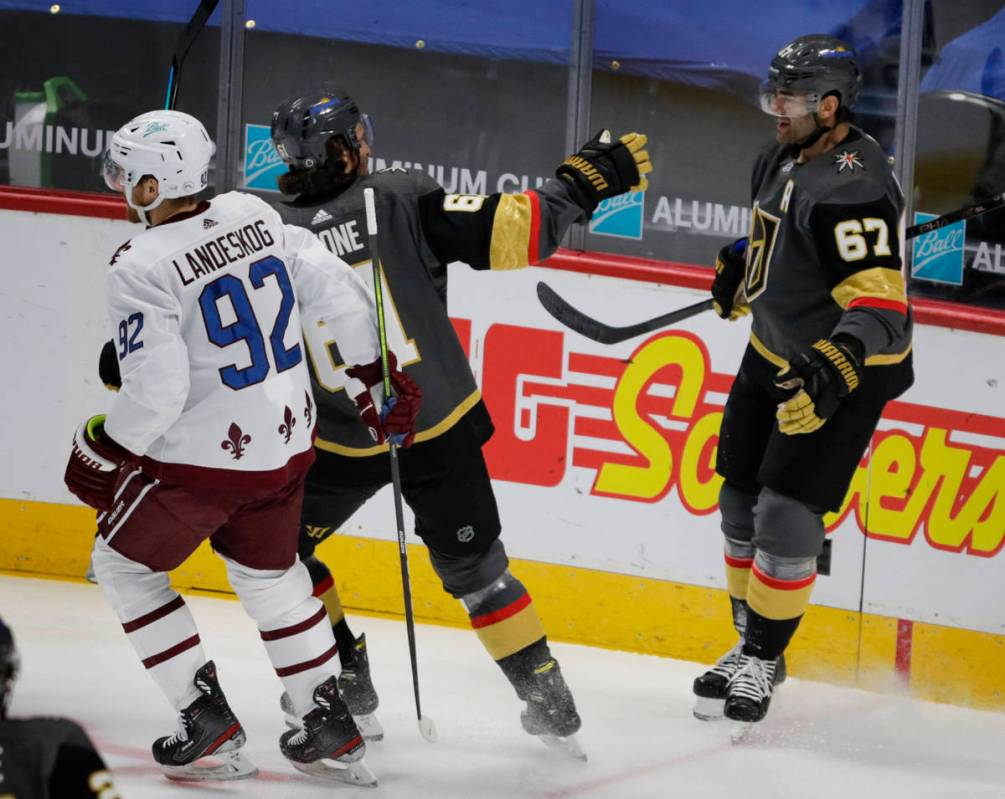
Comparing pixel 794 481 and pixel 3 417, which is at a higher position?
pixel 794 481

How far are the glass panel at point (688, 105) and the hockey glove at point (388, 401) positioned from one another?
1.48 metres

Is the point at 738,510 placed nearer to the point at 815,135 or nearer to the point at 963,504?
the point at 963,504

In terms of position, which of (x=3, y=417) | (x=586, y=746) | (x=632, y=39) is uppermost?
(x=632, y=39)

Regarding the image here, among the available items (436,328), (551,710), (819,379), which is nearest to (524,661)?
(551,710)

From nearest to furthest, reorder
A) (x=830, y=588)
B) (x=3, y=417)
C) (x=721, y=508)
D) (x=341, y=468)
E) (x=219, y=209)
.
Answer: (x=219, y=209) → (x=341, y=468) → (x=721, y=508) → (x=830, y=588) → (x=3, y=417)

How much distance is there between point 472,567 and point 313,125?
0.93m

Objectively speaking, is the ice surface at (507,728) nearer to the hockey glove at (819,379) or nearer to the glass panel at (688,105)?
the hockey glove at (819,379)

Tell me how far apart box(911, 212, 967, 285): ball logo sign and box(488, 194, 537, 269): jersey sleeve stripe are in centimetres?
146

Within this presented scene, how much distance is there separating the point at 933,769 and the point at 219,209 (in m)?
1.92

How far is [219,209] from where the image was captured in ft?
9.30

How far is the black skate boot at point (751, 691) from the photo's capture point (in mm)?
3479

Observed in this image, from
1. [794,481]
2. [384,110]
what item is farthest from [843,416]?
[384,110]

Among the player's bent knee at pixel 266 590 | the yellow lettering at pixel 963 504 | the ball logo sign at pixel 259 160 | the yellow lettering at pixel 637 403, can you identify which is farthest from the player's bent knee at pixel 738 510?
the ball logo sign at pixel 259 160

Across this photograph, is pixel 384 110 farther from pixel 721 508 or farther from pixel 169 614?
pixel 169 614
